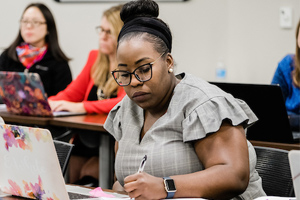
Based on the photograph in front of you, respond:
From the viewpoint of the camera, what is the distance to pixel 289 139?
7.45 ft

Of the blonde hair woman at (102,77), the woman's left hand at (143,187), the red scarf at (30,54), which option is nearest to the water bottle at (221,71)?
the blonde hair woman at (102,77)

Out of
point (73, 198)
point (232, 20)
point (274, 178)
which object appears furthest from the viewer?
point (232, 20)

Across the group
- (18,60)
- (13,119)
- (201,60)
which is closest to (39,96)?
(13,119)

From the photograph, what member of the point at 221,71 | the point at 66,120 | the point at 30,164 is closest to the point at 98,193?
the point at 30,164

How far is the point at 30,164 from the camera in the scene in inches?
56.7

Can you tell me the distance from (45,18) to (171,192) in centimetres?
304

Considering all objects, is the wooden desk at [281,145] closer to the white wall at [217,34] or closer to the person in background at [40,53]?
the white wall at [217,34]

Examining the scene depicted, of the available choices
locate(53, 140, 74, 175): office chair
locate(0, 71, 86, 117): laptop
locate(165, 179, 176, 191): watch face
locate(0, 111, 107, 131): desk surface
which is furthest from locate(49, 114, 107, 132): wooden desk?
locate(165, 179, 176, 191): watch face

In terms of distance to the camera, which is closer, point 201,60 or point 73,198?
point 73,198

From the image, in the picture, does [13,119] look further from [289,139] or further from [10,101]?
[289,139]

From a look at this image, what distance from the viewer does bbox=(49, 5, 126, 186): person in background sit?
3.19 meters

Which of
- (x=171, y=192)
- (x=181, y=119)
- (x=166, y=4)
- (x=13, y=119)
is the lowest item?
(x=13, y=119)

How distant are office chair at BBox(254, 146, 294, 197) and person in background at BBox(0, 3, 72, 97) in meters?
2.28

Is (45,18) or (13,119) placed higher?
(45,18)
